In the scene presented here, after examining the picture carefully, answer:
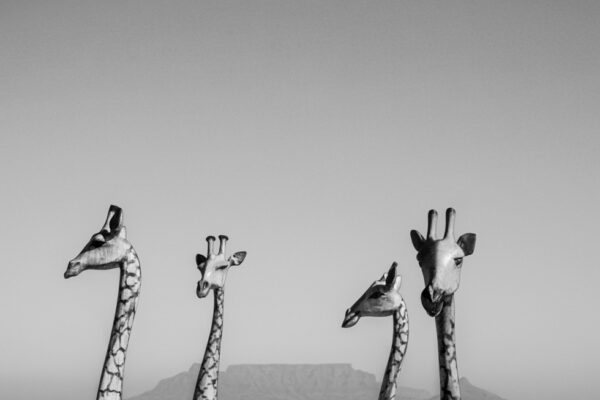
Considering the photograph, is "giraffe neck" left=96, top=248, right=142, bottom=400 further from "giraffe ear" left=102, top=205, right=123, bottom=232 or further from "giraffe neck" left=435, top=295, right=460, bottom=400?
"giraffe neck" left=435, top=295, right=460, bottom=400

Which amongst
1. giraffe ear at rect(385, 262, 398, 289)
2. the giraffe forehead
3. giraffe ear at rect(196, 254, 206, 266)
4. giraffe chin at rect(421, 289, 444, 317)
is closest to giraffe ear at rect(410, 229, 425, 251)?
the giraffe forehead

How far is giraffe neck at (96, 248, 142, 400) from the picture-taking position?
13.4 meters

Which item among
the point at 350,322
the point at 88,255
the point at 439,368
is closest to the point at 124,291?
the point at 88,255

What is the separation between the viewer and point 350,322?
13.8 metres

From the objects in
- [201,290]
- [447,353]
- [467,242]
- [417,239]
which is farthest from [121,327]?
[467,242]

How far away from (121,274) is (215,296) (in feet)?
15.2

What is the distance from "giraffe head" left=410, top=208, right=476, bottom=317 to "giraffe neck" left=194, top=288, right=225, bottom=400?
6947 millimetres

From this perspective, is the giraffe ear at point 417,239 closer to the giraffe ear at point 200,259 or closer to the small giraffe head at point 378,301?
the small giraffe head at point 378,301

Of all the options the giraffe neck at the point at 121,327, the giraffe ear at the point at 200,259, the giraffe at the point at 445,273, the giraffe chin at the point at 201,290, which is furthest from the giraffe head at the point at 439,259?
the giraffe ear at the point at 200,259

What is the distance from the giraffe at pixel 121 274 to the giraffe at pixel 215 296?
3.61 meters

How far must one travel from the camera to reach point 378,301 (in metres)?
13.8

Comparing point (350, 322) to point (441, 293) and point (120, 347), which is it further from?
point (120, 347)

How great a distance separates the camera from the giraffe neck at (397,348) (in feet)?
45.5

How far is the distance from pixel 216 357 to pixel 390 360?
505cm
